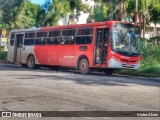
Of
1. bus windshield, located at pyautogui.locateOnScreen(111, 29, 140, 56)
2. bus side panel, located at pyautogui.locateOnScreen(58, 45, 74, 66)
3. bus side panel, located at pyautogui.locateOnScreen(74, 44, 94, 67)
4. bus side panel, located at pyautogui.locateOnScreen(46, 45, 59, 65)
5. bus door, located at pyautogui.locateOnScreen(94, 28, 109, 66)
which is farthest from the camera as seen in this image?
bus side panel, located at pyautogui.locateOnScreen(46, 45, 59, 65)

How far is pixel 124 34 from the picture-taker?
70.5 ft

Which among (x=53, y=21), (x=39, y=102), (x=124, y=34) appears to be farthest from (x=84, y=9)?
(x=39, y=102)

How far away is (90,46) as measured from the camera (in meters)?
22.0

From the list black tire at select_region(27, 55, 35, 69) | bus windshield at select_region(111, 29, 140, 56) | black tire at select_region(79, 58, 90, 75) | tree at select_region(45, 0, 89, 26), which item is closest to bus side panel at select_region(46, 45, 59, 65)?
black tire at select_region(27, 55, 35, 69)

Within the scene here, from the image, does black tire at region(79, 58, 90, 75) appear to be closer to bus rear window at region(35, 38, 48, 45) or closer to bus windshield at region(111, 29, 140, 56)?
bus windshield at region(111, 29, 140, 56)

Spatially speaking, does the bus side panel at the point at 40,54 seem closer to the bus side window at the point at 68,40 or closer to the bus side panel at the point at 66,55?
the bus side panel at the point at 66,55

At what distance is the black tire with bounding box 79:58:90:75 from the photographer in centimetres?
2221

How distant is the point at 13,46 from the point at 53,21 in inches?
393

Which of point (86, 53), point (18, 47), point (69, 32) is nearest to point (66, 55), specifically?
point (69, 32)

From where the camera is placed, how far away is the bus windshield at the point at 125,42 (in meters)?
21.0

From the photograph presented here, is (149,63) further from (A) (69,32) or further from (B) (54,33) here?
(B) (54,33)

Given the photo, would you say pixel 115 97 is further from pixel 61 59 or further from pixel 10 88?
pixel 61 59

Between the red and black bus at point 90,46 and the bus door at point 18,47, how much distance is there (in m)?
1.90

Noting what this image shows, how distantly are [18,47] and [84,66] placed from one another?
830 cm
